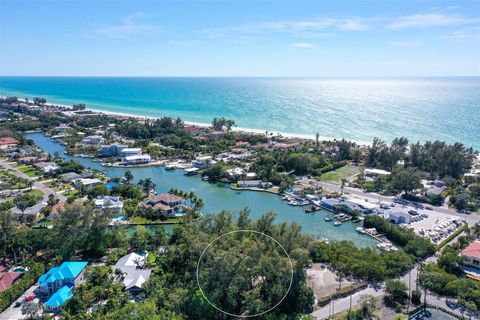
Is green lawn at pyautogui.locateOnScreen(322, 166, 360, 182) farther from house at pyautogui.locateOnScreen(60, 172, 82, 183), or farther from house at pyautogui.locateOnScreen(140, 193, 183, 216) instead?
house at pyautogui.locateOnScreen(60, 172, 82, 183)

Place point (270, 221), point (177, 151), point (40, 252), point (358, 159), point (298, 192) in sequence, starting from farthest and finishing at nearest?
1. point (177, 151)
2. point (358, 159)
3. point (298, 192)
4. point (40, 252)
5. point (270, 221)

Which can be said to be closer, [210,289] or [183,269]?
[210,289]

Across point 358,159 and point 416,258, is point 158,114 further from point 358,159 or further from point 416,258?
point 416,258

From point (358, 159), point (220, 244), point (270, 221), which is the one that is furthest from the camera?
point (358, 159)

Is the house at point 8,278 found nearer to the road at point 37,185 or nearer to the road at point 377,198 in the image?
the road at point 37,185

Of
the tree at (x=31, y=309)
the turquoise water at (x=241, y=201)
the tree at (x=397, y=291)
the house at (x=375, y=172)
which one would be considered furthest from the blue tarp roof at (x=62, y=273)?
the house at (x=375, y=172)

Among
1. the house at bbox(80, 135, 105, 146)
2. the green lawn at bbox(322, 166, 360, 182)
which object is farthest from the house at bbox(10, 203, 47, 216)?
the green lawn at bbox(322, 166, 360, 182)

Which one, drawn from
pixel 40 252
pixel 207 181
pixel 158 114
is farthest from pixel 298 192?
pixel 158 114
